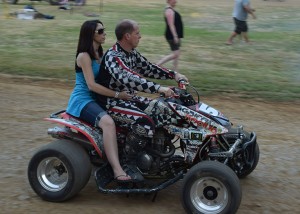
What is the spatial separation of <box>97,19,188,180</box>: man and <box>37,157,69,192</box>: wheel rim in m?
0.73

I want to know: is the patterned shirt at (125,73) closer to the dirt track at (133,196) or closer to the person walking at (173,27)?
the dirt track at (133,196)

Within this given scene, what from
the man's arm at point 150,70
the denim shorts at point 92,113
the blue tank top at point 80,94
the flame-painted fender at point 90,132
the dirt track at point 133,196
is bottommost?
the dirt track at point 133,196

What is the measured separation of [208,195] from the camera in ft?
16.7

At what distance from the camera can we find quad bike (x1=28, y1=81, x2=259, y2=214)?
16.7 feet

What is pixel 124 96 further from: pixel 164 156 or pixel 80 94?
pixel 164 156

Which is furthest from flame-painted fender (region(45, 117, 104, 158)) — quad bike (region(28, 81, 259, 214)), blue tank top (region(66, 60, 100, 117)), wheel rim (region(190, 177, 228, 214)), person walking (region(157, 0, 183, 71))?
person walking (region(157, 0, 183, 71))

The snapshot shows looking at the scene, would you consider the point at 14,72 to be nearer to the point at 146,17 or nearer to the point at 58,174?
the point at 58,174

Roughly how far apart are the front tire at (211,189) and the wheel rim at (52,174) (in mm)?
1365

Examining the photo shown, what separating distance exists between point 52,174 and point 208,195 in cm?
171

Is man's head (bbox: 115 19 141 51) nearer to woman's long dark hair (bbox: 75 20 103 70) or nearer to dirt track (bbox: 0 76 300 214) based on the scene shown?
woman's long dark hair (bbox: 75 20 103 70)

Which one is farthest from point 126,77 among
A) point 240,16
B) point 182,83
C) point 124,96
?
point 240,16

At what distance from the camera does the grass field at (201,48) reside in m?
12.0

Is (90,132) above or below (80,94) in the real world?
below

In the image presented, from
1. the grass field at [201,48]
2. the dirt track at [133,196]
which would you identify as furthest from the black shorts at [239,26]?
the dirt track at [133,196]
